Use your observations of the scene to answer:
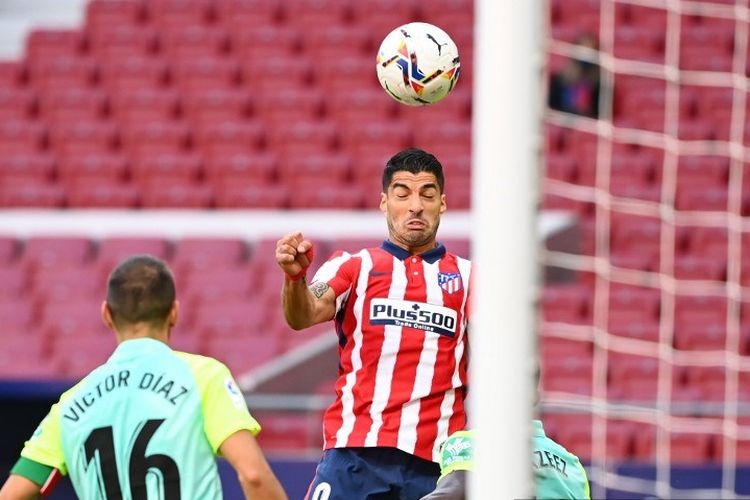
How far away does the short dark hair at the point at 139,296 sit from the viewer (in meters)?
4.12

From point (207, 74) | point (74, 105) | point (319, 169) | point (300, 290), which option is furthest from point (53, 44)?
point (300, 290)

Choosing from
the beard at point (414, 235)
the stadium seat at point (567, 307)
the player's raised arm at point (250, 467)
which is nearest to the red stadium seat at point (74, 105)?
the stadium seat at point (567, 307)

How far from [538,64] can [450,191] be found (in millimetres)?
9291

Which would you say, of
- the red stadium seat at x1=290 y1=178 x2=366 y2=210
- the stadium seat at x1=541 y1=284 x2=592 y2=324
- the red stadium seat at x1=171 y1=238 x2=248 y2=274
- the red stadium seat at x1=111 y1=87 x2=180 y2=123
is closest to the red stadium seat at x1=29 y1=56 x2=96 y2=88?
the red stadium seat at x1=111 y1=87 x2=180 y2=123

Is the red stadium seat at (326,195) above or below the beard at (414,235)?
above

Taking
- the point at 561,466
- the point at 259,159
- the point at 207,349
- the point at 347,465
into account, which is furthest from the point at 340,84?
the point at 561,466

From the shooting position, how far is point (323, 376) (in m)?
10.9

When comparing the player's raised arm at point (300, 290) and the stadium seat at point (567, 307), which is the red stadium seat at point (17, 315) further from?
the player's raised arm at point (300, 290)

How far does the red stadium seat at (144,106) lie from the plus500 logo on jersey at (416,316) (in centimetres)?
939

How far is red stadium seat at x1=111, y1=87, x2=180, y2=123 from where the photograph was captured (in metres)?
14.3

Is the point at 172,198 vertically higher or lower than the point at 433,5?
lower

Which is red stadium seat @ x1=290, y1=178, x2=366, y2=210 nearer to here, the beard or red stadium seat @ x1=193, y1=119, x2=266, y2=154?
red stadium seat @ x1=193, y1=119, x2=266, y2=154

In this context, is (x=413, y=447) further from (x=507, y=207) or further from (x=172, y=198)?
(x=172, y=198)

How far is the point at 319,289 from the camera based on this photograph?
5.14 metres
